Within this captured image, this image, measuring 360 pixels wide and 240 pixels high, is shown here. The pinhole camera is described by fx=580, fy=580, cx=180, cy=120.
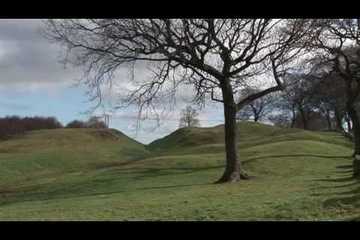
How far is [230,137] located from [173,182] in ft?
→ 10.6

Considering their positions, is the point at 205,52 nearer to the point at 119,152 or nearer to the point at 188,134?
the point at 119,152

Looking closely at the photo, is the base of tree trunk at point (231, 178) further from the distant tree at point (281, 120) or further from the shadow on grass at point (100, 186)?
the distant tree at point (281, 120)

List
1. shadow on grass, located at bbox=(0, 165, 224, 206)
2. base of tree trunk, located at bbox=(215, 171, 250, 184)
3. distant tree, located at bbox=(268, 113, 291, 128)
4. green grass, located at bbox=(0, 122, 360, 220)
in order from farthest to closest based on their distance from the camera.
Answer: distant tree, located at bbox=(268, 113, 291, 128)
base of tree trunk, located at bbox=(215, 171, 250, 184)
shadow on grass, located at bbox=(0, 165, 224, 206)
green grass, located at bbox=(0, 122, 360, 220)

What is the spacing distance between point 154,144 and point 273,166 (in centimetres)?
4982

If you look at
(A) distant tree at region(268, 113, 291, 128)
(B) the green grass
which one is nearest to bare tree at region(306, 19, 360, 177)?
(B) the green grass

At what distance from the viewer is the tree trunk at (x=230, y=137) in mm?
25078

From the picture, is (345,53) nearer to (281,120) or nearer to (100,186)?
(100,186)

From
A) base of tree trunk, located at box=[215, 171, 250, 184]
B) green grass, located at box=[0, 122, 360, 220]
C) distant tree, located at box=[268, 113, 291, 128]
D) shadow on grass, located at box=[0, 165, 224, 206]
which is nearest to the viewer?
green grass, located at box=[0, 122, 360, 220]

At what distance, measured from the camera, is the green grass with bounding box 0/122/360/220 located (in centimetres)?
1301

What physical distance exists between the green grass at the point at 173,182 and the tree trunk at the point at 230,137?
3.46 ft

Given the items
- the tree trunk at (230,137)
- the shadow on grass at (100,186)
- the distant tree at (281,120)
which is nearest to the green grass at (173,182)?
the shadow on grass at (100,186)

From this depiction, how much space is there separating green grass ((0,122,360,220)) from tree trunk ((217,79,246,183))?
1.06 meters

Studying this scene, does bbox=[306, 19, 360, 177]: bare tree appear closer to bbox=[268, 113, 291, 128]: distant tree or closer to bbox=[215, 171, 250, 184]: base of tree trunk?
bbox=[215, 171, 250, 184]: base of tree trunk

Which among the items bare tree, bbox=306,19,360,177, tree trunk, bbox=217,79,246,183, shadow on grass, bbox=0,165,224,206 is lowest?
shadow on grass, bbox=0,165,224,206
